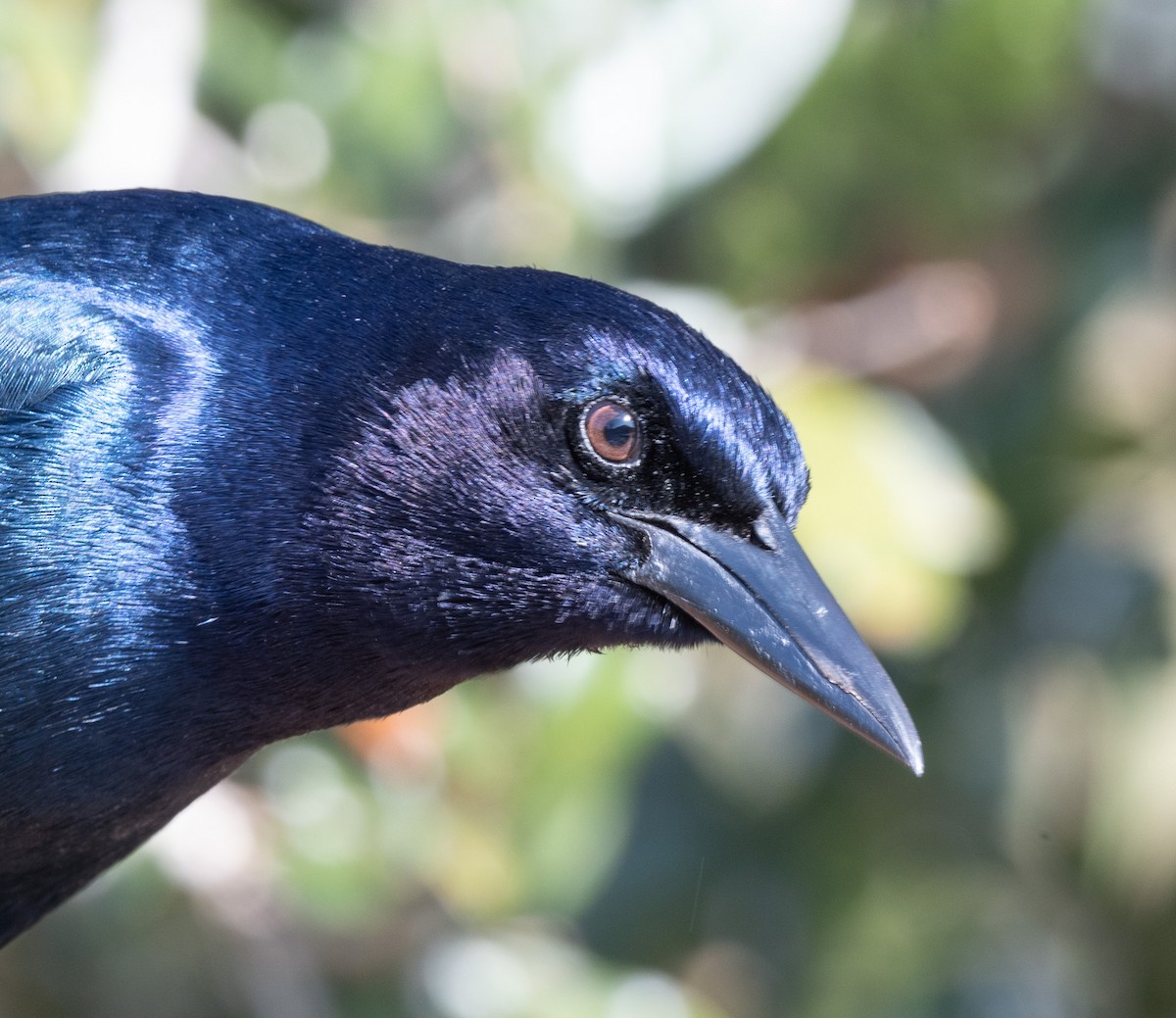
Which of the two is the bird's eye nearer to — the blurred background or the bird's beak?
the bird's beak

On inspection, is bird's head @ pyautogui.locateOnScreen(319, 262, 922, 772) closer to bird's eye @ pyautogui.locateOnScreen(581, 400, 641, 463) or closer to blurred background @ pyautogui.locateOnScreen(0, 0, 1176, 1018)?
bird's eye @ pyautogui.locateOnScreen(581, 400, 641, 463)

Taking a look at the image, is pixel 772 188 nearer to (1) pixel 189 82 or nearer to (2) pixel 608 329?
(1) pixel 189 82

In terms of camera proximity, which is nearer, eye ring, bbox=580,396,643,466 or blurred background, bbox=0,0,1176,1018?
eye ring, bbox=580,396,643,466

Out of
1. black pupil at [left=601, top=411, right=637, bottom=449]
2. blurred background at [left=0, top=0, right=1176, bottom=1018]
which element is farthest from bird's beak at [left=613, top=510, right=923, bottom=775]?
blurred background at [left=0, top=0, right=1176, bottom=1018]

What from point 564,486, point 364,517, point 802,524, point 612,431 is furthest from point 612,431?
point 802,524

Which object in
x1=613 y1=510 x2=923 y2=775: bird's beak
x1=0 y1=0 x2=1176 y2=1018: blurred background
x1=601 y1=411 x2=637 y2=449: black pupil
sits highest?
x1=0 y1=0 x2=1176 y2=1018: blurred background

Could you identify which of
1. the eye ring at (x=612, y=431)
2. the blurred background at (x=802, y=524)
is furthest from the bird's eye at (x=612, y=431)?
the blurred background at (x=802, y=524)

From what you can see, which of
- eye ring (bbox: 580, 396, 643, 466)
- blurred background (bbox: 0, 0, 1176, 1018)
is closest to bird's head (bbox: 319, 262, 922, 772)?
eye ring (bbox: 580, 396, 643, 466)

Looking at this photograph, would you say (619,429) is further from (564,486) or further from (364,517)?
(364,517)

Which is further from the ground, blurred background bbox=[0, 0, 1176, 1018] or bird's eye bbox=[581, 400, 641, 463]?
blurred background bbox=[0, 0, 1176, 1018]
